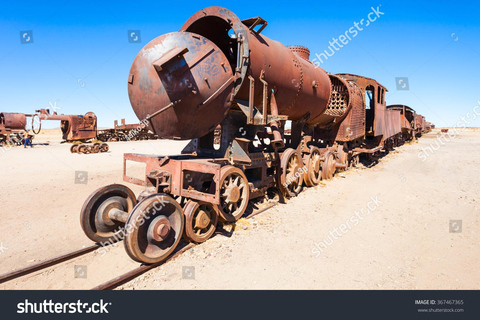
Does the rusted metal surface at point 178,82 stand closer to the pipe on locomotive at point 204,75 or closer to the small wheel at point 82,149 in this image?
the pipe on locomotive at point 204,75

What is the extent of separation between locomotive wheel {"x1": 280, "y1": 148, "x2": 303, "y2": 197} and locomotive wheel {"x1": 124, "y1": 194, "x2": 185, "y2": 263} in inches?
136

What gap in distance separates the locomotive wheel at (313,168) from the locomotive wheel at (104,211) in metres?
5.39

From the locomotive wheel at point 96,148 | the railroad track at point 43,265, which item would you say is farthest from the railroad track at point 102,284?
the locomotive wheel at point 96,148

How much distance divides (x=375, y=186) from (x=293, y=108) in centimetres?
430

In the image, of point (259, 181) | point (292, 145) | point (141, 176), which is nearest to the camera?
point (259, 181)

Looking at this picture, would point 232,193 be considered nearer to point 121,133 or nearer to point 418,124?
point 121,133

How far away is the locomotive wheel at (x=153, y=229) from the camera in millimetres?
3627

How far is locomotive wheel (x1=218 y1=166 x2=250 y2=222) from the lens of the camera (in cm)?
476

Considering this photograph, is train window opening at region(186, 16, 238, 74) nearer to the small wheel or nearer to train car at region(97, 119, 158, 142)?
the small wheel

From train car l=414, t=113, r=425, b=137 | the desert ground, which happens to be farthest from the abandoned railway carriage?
train car l=414, t=113, r=425, b=137

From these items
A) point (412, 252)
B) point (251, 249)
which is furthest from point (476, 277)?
point (251, 249)

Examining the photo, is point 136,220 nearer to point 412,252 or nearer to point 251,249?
point 251,249

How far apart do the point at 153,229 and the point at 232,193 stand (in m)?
1.57

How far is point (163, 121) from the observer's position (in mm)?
4496
